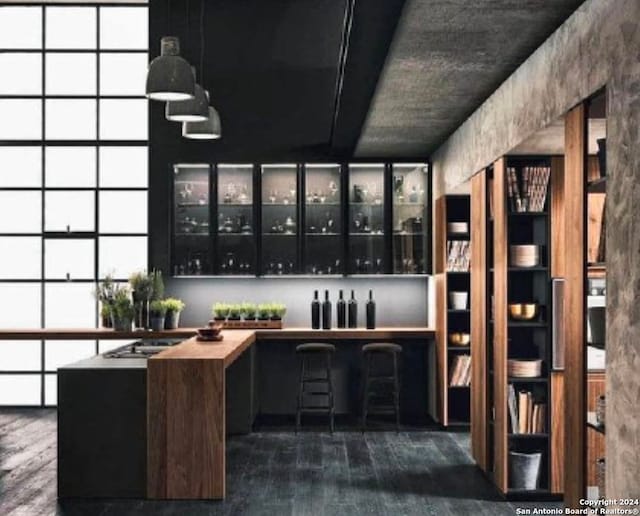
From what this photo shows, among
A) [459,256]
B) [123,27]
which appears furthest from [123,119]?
[459,256]

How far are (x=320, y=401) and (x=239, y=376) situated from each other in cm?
136

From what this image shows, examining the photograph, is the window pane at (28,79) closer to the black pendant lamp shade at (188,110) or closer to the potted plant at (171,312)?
the potted plant at (171,312)

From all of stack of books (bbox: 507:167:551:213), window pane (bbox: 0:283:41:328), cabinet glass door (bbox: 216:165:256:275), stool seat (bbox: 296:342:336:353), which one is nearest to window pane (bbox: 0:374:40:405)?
window pane (bbox: 0:283:41:328)

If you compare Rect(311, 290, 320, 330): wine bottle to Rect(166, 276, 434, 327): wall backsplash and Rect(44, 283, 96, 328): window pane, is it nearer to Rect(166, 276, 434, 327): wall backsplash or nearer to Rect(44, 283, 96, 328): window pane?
Rect(166, 276, 434, 327): wall backsplash

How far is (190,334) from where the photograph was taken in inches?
358

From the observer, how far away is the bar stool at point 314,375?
8.59 meters

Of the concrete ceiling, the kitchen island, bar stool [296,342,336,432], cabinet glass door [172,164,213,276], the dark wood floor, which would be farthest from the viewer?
cabinet glass door [172,164,213,276]

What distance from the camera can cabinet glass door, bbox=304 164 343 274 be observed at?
9.50m

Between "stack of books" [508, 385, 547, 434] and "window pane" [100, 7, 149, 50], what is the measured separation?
20.3ft

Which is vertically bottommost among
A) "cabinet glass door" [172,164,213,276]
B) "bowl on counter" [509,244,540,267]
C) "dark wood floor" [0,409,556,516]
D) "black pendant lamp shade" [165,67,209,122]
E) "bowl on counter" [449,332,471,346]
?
"dark wood floor" [0,409,556,516]

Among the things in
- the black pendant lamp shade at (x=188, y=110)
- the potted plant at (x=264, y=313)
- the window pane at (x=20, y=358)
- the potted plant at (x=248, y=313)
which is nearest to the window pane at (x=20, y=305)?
the window pane at (x=20, y=358)

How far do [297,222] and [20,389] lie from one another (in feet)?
12.1

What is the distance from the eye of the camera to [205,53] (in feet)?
31.0

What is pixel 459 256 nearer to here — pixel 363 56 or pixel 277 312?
pixel 277 312
